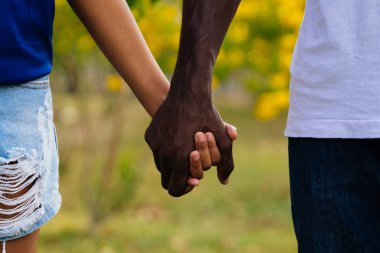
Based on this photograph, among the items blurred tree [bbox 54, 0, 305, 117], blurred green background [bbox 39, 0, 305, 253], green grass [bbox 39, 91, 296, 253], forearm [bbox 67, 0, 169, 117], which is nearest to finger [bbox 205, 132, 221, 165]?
forearm [bbox 67, 0, 169, 117]

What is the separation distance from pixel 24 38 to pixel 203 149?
43 cm

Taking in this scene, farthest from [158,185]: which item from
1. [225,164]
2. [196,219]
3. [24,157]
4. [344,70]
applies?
[24,157]

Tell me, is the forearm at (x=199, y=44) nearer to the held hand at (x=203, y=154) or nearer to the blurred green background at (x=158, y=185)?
the held hand at (x=203, y=154)

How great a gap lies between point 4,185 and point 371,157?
0.75 m

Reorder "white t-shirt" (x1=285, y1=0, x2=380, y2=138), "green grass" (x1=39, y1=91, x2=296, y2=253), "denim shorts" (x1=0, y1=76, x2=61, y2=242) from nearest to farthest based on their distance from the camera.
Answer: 1. "denim shorts" (x1=0, y1=76, x2=61, y2=242)
2. "white t-shirt" (x1=285, y1=0, x2=380, y2=138)
3. "green grass" (x1=39, y1=91, x2=296, y2=253)

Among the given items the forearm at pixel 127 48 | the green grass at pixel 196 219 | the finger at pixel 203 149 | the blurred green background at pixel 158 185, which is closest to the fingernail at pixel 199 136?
the finger at pixel 203 149

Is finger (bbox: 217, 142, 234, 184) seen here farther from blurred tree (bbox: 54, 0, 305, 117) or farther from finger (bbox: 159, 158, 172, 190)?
blurred tree (bbox: 54, 0, 305, 117)

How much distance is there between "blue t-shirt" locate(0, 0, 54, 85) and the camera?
165 centimetres

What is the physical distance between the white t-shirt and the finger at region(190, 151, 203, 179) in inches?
9.1

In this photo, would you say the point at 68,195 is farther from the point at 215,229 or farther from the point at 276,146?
the point at 276,146

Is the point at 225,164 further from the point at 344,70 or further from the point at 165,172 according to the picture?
the point at 344,70

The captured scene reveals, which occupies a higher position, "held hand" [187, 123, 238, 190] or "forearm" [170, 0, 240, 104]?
"forearm" [170, 0, 240, 104]

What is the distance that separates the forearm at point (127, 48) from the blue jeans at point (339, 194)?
32 cm

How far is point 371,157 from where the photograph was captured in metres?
1.83
